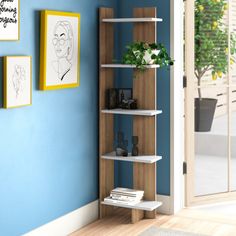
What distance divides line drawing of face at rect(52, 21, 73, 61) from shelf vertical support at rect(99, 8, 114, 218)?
408mm

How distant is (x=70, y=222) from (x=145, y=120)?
951 mm

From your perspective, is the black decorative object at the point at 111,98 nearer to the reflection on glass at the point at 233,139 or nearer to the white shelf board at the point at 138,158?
the white shelf board at the point at 138,158

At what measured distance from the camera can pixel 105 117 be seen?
4363mm

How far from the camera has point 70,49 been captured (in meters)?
3.93

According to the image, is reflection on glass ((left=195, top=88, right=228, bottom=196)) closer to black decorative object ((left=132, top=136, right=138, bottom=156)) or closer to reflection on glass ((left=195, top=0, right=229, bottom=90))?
reflection on glass ((left=195, top=0, right=229, bottom=90))

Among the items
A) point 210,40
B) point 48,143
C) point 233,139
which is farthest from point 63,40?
point 233,139

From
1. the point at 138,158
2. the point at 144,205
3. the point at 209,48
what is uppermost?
the point at 209,48

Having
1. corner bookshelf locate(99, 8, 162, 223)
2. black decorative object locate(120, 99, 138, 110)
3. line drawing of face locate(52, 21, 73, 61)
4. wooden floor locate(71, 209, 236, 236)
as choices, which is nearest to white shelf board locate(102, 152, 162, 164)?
corner bookshelf locate(99, 8, 162, 223)

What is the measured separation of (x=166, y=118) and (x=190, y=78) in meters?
0.39

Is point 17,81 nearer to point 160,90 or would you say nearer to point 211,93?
point 160,90

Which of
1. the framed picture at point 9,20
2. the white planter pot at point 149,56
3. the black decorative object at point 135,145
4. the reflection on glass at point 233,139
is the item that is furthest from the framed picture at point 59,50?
the reflection on glass at point 233,139

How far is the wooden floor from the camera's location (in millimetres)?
4027

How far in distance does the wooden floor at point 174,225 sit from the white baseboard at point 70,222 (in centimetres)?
5

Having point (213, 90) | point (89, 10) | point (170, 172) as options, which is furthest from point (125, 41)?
point (170, 172)
